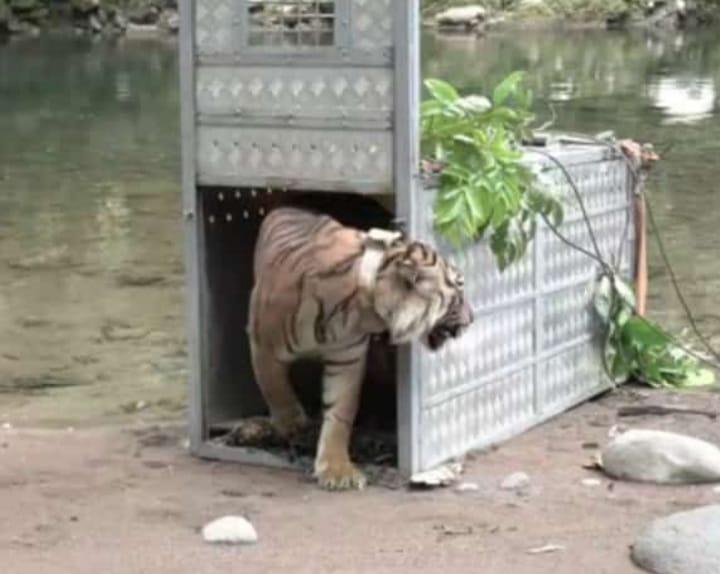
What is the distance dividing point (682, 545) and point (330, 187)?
180 centimetres

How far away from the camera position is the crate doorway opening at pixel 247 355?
235 inches

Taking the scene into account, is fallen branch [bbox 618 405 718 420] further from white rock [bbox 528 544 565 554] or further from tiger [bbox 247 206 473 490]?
white rock [bbox 528 544 565 554]

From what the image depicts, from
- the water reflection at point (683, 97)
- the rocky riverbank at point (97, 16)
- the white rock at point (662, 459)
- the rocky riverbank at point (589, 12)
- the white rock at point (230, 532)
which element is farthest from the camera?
the rocky riverbank at point (589, 12)

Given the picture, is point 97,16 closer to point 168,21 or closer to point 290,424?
point 168,21

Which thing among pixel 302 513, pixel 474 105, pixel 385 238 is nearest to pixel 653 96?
pixel 474 105

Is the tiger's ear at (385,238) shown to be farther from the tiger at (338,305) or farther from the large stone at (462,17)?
the large stone at (462,17)

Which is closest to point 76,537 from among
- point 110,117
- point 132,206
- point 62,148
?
point 132,206

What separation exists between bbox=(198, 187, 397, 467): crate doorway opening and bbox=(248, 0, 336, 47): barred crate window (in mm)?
564

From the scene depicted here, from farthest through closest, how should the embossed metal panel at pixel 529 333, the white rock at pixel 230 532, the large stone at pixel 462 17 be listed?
the large stone at pixel 462 17 → the embossed metal panel at pixel 529 333 → the white rock at pixel 230 532

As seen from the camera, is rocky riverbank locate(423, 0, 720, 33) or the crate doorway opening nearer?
the crate doorway opening

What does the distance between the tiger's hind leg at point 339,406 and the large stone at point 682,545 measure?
47.9 inches

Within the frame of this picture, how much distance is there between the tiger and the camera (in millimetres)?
5418

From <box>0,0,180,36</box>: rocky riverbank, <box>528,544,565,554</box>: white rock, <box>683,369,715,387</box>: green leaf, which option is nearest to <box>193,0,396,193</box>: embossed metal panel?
<box>528,544,565,554</box>: white rock

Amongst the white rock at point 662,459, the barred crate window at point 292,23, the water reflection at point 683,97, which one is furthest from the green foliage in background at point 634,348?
the water reflection at point 683,97
